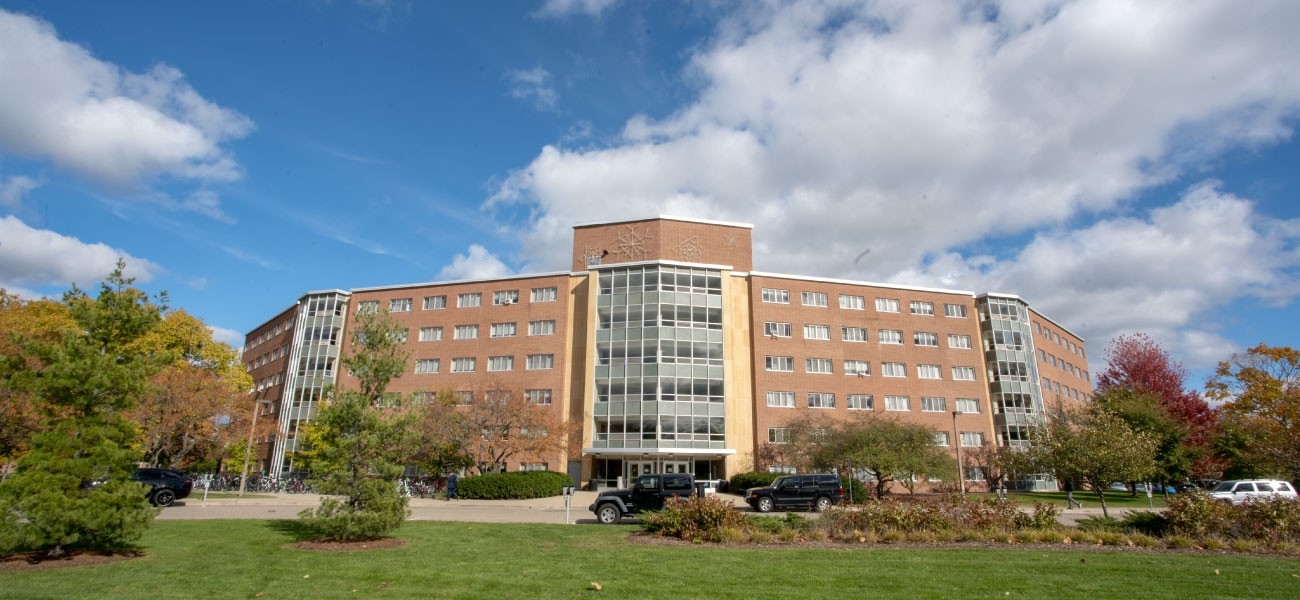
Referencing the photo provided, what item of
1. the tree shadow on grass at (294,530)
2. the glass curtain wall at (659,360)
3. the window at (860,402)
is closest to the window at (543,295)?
the glass curtain wall at (659,360)

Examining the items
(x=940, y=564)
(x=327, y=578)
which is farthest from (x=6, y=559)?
(x=940, y=564)

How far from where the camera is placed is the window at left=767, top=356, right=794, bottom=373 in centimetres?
5147

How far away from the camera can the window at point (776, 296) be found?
53.4 m

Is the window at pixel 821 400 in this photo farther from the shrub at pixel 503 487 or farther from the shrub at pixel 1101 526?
the shrub at pixel 1101 526

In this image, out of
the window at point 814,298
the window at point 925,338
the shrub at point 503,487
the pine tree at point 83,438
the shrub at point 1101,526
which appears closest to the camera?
the pine tree at point 83,438

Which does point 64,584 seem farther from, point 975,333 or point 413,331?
point 975,333

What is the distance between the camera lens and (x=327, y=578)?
1106 centimetres

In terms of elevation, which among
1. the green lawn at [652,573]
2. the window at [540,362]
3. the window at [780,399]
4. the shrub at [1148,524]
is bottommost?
the green lawn at [652,573]

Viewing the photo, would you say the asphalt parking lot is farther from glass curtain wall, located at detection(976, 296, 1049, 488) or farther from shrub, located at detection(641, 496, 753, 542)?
glass curtain wall, located at detection(976, 296, 1049, 488)

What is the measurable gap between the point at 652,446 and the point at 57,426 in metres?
36.8

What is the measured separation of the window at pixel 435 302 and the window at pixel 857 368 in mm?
32593

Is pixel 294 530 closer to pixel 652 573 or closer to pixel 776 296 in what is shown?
pixel 652 573

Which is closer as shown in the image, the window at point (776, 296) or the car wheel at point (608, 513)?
the car wheel at point (608, 513)

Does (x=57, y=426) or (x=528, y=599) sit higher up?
(x=57, y=426)
